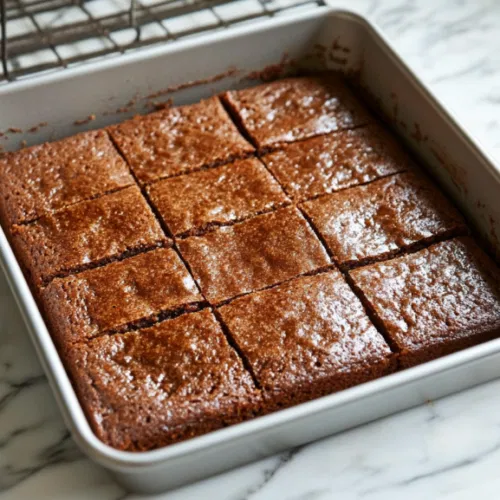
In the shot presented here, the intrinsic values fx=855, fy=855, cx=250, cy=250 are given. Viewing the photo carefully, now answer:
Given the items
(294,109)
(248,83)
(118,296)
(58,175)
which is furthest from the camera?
(248,83)

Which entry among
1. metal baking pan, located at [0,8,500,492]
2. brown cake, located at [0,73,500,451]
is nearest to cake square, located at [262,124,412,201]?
brown cake, located at [0,73,500,451]

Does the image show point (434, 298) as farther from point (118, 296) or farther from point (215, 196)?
point (118, 296)

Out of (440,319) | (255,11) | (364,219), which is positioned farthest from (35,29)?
(440,319)

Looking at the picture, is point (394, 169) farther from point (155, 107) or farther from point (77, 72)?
point (77, 72)

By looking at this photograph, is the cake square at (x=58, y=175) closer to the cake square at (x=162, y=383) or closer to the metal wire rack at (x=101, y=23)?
the metal wire rack at (x=101, y=23)

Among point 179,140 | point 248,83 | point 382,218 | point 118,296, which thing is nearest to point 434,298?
point 382,218

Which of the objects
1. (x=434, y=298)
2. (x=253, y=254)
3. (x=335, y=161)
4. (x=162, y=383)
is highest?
(x=335, y=161)
